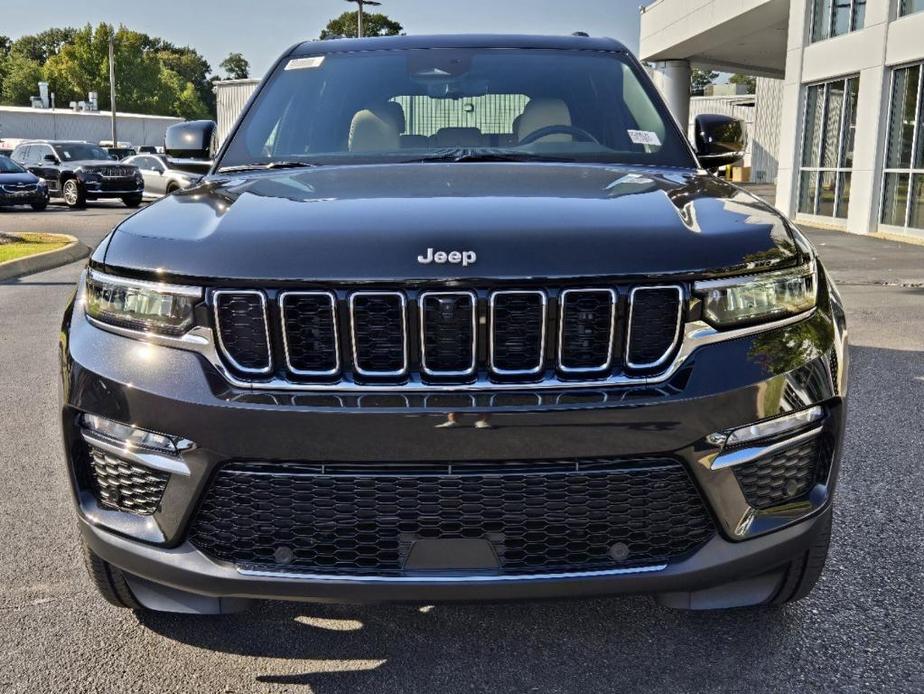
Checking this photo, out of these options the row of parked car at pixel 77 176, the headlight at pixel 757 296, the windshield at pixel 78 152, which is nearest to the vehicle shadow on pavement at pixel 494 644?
the headlight at pixel 757 296

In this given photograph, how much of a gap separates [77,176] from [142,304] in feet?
76.9

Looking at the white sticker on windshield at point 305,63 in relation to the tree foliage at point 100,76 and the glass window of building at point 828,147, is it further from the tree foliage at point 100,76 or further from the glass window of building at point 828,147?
the tree foliage at point 100,76

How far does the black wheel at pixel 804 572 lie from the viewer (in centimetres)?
234

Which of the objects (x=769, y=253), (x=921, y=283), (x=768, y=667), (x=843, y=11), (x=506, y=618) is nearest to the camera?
(x=769, y=253)

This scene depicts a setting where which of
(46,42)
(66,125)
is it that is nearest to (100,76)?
(66,125)

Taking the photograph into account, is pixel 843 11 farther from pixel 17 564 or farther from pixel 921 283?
pixel 17 564

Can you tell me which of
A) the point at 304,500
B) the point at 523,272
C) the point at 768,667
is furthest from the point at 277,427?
the point at 768,667

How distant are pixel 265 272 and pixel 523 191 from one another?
779mm

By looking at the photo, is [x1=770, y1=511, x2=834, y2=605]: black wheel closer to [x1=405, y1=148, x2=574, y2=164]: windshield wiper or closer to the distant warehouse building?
[x1=405, y1=148, x2=574, y2=164]: windshield wiper

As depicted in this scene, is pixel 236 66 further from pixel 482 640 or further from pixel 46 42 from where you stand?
pixel 482 640

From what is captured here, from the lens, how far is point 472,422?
1.95m

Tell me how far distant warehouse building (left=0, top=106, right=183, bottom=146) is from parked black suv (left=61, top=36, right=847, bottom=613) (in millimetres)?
60797

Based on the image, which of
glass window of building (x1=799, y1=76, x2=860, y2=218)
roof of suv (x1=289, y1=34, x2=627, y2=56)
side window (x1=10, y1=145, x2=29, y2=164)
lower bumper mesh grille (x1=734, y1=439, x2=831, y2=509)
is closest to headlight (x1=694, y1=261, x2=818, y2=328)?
lower bumper mesh grille (x1=734, y1=439, x2=831, y2=509)

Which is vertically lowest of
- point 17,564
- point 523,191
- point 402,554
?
point 17,564
